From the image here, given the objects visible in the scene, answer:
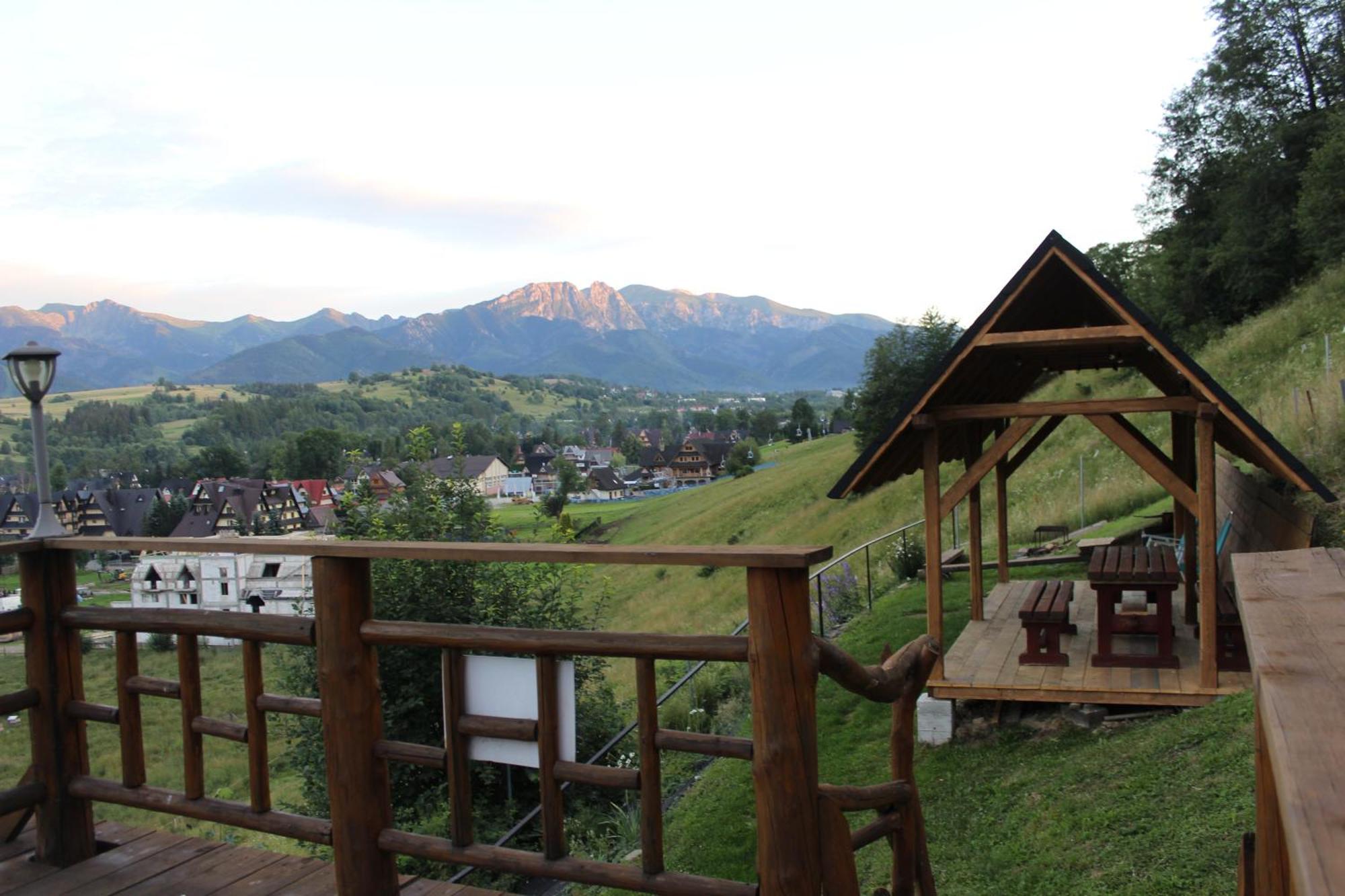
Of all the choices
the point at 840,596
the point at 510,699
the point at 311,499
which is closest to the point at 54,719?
the point at 510,699

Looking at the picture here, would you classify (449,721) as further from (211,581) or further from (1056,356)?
(1056,356)

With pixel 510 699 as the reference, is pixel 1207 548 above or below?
below

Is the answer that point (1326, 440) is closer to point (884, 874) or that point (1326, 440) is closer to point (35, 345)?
point (884, 874)

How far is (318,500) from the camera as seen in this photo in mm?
44656

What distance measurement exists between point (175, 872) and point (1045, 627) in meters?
7.04

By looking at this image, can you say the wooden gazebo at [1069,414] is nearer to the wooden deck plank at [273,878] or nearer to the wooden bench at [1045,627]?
the wooden bench at [1045,627]

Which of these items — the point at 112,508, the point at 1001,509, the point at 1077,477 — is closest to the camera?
the point at 1001,509

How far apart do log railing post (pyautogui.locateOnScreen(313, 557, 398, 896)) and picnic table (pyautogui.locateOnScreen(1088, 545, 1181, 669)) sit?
6.63m

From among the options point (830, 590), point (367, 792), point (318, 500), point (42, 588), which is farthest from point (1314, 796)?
point (318, 500)

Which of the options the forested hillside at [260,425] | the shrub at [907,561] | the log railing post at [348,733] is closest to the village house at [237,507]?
the forested hillside at [260,425]

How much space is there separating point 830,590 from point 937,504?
25.3 ft

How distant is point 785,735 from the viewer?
2.57 meters

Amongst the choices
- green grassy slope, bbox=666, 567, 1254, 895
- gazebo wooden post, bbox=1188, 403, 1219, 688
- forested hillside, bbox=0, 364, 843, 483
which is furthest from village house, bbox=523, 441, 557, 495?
gazebo wooden post, bbox=1188, 403, 1219, 688

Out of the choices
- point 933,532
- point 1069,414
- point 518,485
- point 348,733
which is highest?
point 1069,414
